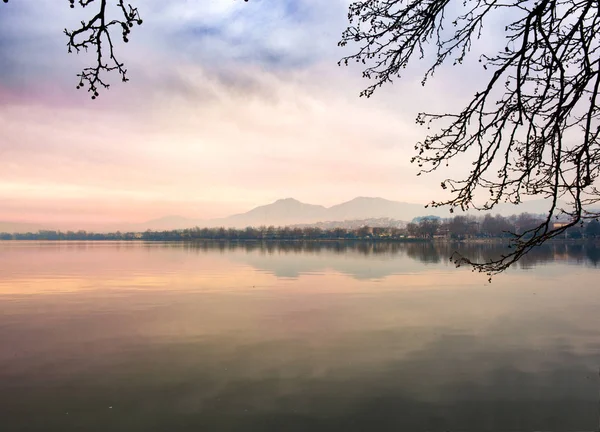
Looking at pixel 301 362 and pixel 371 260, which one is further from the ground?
pixel 301 362

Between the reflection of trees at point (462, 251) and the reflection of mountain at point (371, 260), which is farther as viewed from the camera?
the reflection of trees at point (462, 251)

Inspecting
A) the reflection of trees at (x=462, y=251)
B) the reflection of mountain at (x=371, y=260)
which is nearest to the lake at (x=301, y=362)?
the reflection of trees at (x=462, y=251)

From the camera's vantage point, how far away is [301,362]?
10.5 m

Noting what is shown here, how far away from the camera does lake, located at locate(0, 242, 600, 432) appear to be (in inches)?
301

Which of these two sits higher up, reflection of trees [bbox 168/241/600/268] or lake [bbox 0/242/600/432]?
lake [bbox 0/242/600/432]

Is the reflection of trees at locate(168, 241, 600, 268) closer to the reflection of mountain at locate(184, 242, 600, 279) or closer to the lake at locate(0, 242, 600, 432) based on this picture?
the reflection of mountain at locate(184, 242, 600, 279)

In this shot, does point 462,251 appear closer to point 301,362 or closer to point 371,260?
point 371,260

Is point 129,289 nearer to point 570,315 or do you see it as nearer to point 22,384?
point 22,384

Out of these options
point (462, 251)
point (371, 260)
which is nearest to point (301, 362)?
point (371, 260)

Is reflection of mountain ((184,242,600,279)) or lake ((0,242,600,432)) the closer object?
lake ((0,242,600,432))

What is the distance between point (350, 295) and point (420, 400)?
42.4 feet

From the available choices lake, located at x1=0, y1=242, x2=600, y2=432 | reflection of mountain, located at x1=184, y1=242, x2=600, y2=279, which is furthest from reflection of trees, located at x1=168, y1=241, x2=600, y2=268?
lake, located at x1=0, y1=242, x2=600, y2=432

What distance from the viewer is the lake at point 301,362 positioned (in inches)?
301

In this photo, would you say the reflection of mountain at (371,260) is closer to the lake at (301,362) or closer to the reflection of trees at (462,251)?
the reflection of trees at (462,251)
